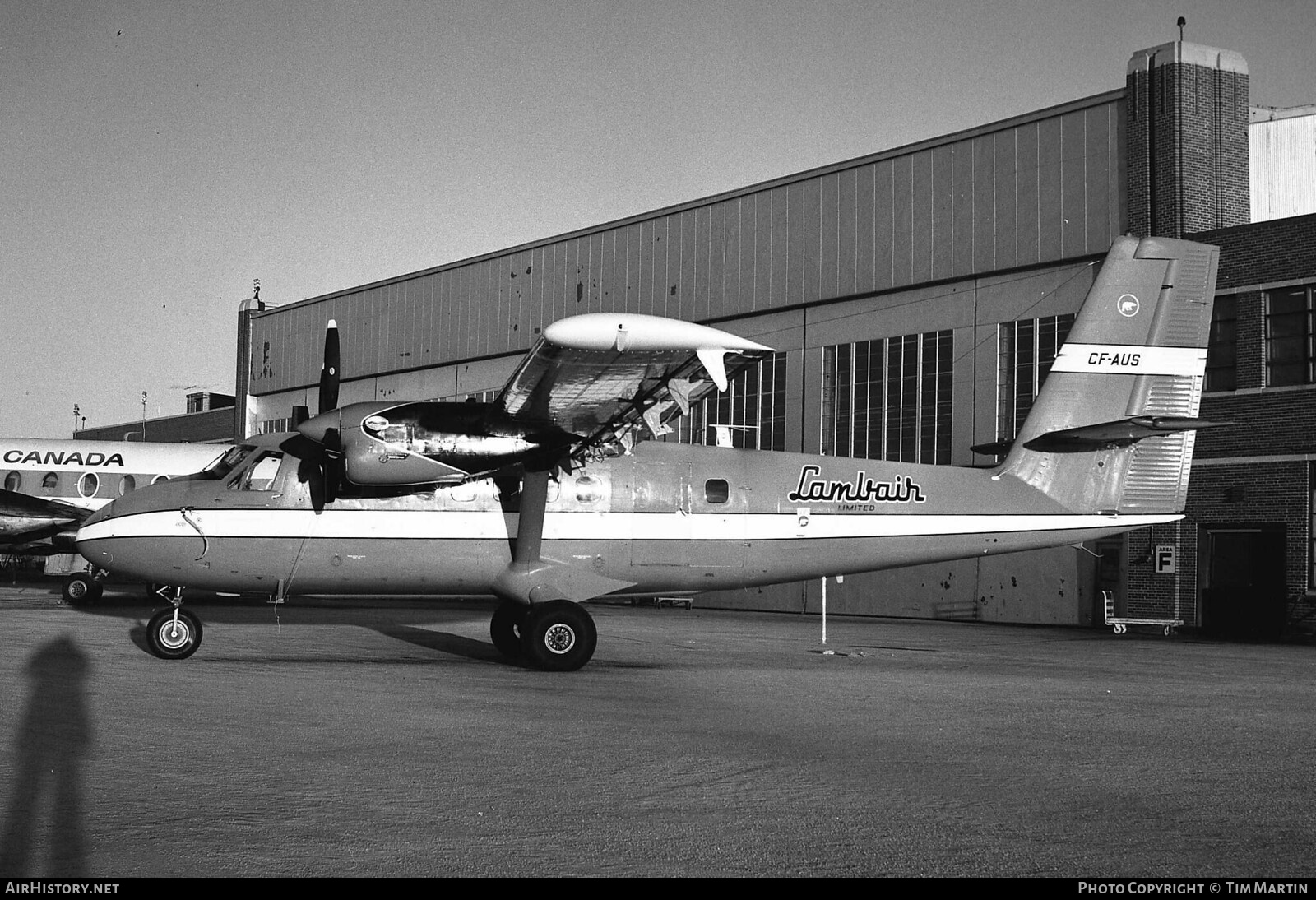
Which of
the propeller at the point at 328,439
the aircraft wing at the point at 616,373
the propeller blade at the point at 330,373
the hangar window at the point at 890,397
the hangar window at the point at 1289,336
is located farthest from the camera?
the hangar window at the point at 890,397

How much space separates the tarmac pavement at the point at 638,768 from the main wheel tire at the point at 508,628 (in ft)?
1.75

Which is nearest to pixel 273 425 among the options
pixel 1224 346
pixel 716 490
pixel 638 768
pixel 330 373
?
pixel 330 373

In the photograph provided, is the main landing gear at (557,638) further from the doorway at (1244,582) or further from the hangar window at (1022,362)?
the hangar window at (1022,362)

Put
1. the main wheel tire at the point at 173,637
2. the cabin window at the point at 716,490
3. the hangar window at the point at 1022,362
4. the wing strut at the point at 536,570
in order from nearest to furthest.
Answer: the main wheel tire at the point at 173,637 < the wing strut at the point at 536,570 < the cabin window at the point at 716,490 < the hangar window at the point at 1022,362

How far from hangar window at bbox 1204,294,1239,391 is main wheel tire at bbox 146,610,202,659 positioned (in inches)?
938

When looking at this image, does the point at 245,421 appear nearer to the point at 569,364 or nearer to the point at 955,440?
the point at 955,440

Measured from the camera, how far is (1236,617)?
2822 cm

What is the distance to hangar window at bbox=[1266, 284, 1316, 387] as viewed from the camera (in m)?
27.1

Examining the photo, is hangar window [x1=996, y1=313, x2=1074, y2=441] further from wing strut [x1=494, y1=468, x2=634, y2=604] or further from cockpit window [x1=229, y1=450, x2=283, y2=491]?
cockpit window [x1=229, y1=450, x2=283, y2=491]

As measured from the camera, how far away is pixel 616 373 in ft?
43.2

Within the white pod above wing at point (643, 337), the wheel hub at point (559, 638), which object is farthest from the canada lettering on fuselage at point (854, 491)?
the white pod above wing at point (643, 337)

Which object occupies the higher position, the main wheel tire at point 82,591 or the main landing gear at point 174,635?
the main landing gear at point 174,635

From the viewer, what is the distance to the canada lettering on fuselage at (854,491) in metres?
16.4
